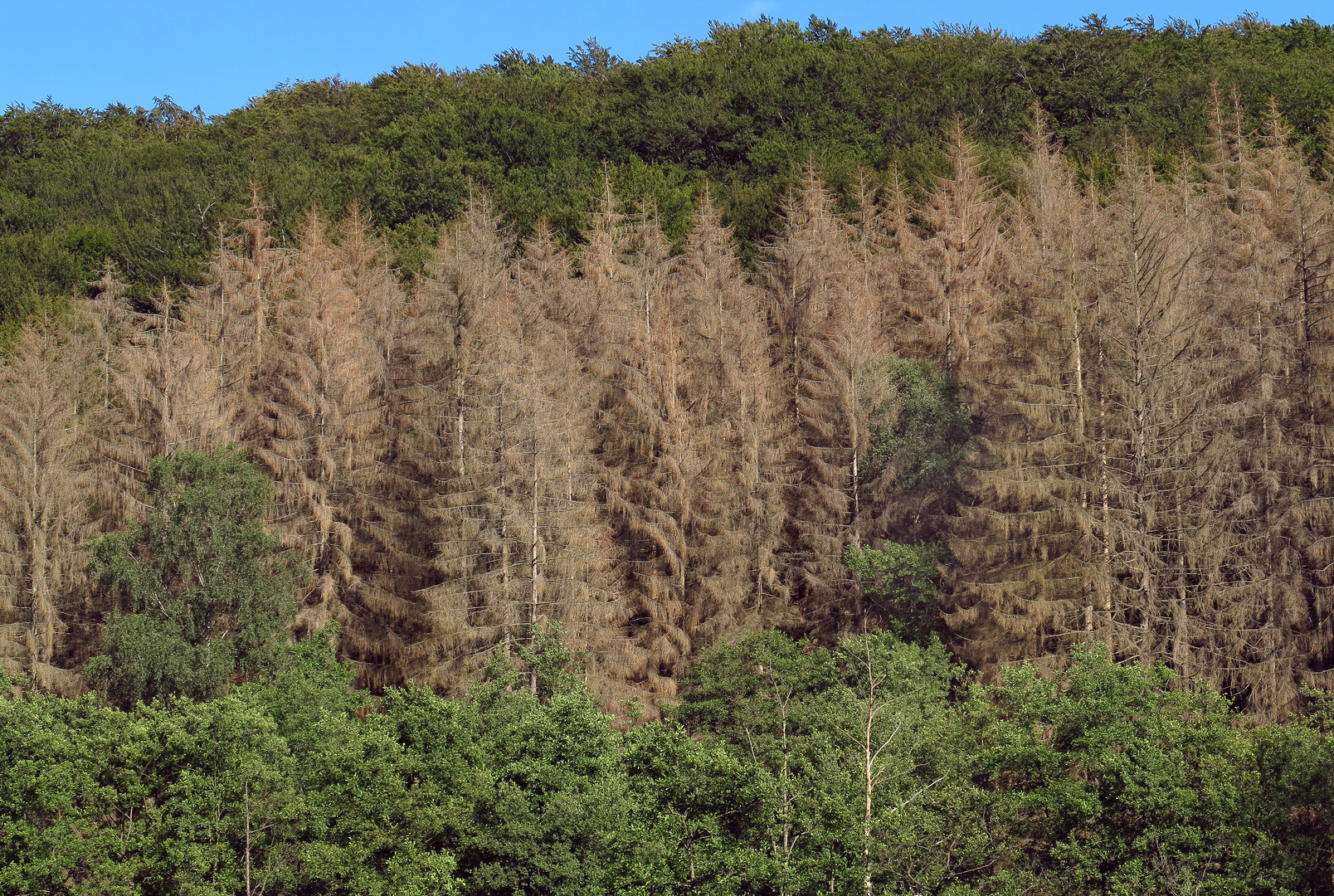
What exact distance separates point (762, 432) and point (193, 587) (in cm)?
2010

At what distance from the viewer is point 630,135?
291 ft

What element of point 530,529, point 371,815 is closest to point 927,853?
point 371,815

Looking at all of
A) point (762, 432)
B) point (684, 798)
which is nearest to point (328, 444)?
point (762, 432)

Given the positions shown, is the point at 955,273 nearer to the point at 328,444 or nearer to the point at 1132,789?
the point at 328,444

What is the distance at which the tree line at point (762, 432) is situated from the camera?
128 feet

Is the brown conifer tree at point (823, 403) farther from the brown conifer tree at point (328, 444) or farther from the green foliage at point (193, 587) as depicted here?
the green foliage at point (193, 587)

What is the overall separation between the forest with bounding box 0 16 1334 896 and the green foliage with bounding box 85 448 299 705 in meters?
0.16

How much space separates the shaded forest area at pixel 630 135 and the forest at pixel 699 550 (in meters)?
3.83

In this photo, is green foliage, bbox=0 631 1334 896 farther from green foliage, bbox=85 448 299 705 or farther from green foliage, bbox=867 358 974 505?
green foliage, bbox=867 358 974 505

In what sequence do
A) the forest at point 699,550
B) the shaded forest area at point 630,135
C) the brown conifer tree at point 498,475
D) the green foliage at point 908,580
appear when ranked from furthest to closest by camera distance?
1. the shaded forest area at point 630,135
2. the brown conifer tree at point 498,475
3. the green foliage at point 908,580
4. the forest at point 699,550

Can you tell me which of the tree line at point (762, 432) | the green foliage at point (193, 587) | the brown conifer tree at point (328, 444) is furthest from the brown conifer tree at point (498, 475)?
A: the green foliage at point (193, 587)

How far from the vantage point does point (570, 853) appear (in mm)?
28719

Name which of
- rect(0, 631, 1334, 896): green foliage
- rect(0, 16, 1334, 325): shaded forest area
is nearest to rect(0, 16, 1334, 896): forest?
rect(0, 631, 1334, 896): green foliage

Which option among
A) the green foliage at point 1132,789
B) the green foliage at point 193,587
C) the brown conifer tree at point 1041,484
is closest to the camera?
the green foliage at point 1132,789
